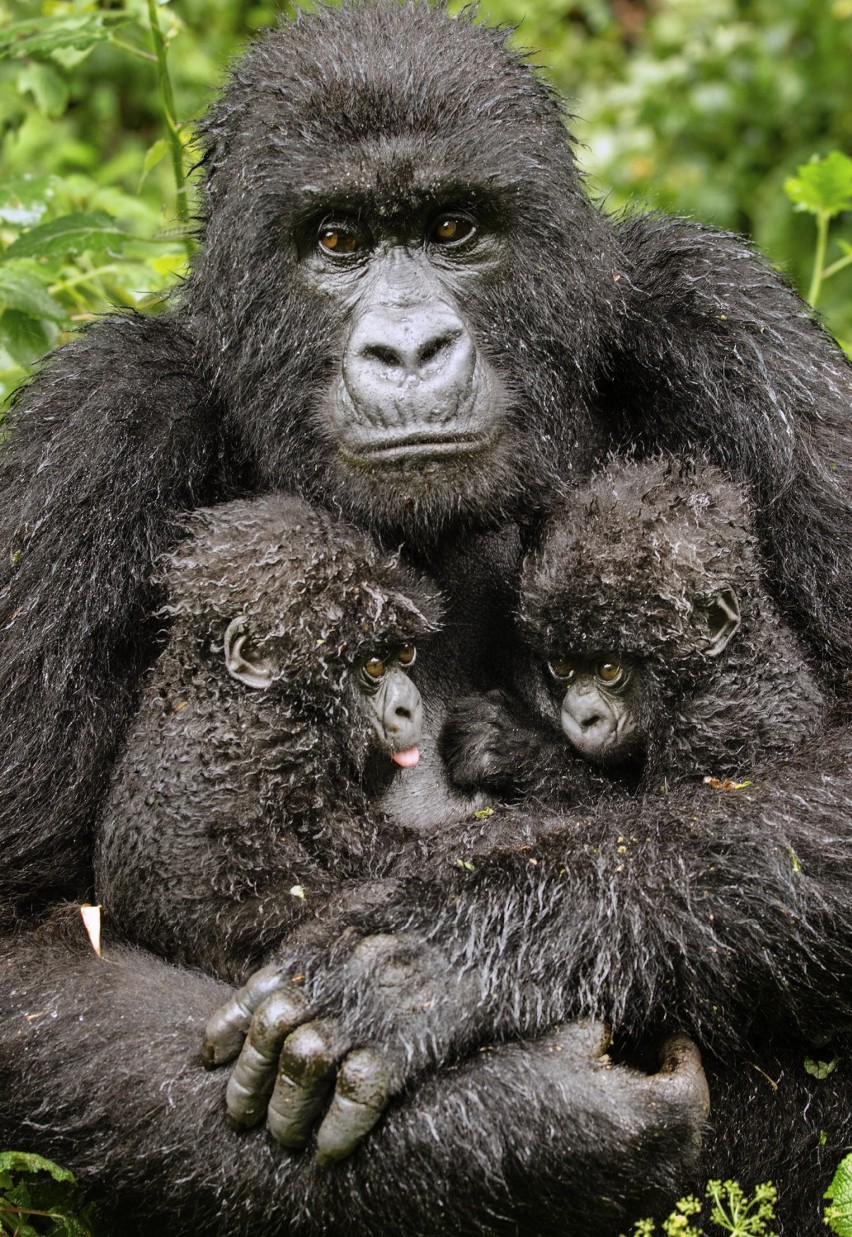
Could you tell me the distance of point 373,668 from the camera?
11.5ft

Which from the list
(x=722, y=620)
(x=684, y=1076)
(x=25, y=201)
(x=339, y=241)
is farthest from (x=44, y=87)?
(x=684, y=1076)

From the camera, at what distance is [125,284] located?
548cm

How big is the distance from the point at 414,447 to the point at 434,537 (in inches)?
12.7

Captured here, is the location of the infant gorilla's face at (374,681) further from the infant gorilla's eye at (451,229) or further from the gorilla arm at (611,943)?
the infant gorilla's eye at (451,229)

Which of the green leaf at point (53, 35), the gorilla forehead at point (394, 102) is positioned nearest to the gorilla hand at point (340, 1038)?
the gorilla forehead at point (394, 102)

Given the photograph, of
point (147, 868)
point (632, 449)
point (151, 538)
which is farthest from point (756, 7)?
point (147, 868)

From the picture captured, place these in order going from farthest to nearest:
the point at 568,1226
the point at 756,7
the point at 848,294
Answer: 1. the point at 756,7
2. the point at 848,294
3. the point at 568,1226

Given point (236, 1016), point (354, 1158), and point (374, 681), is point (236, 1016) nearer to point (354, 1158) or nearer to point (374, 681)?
point (354, 1158)

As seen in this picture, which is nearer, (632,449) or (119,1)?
(632,449)

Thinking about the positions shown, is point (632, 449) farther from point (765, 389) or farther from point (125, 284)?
point (125, 284)

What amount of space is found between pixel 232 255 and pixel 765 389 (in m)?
1.40

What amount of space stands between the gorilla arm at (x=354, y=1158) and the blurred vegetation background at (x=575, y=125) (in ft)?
8.16

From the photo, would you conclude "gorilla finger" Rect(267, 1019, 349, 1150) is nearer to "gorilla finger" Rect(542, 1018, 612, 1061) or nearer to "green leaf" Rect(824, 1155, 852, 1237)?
"gorilla finger" Rect(542, 1018, 612, 1061)

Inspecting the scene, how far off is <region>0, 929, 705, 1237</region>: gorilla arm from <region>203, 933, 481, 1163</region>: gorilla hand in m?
0.09
